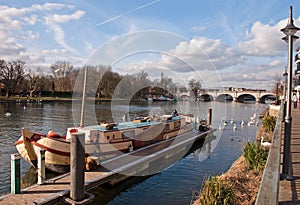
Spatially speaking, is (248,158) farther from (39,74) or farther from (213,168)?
(39,74)

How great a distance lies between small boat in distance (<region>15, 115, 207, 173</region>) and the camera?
11680 mm

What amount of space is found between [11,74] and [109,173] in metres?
66.0

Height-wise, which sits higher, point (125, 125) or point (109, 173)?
point (125, 125)

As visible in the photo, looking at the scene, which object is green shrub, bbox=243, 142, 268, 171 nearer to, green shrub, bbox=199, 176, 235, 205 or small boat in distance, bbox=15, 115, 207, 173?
green shrub, bbox=199, 176, 235, 205

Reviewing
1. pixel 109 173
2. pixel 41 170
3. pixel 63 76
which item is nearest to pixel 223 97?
pixel 63 76

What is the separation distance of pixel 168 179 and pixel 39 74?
7566 centimetres

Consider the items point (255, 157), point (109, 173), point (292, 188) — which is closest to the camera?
point (292, 188)

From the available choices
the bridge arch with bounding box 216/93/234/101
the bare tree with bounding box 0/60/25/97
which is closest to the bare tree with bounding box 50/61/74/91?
the bare tree with bounding box 0/60/25/97

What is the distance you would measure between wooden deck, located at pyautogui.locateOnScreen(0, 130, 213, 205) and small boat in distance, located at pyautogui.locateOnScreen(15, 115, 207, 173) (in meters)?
0.55

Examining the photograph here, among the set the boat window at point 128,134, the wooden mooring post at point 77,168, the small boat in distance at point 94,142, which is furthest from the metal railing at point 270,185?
the boat window at point 128,134

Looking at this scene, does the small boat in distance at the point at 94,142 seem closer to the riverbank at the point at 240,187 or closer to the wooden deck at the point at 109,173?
the wooden deck at the point at 109,173

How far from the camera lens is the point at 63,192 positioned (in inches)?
348

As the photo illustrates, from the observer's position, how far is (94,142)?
42.0ft

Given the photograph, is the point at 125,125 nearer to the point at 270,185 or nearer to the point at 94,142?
the point at 94,142
